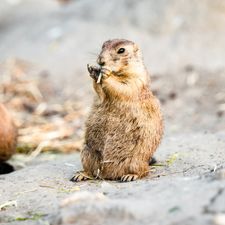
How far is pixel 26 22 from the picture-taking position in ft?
44.0

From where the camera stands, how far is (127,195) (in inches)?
179

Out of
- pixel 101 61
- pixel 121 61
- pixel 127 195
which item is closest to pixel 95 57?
pixel 121 61

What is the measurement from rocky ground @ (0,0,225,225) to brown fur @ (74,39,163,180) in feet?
0.68

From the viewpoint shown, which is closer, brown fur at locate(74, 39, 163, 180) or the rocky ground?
the rocky ground

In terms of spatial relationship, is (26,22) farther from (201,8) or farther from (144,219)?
(144,219)

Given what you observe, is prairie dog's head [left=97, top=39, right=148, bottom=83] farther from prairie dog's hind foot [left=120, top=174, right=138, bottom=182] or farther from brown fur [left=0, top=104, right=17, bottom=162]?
brown fur [left=0, top=104, right=17, bottom=162]

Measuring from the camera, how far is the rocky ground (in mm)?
4062

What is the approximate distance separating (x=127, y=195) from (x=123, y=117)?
1.28 meters

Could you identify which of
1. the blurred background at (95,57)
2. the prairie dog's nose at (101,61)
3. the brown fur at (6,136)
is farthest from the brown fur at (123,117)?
the blurred background at (95,57)

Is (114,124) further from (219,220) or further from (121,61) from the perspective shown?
(219,220)

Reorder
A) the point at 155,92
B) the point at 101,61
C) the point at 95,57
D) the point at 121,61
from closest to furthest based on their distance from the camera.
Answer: the point at 101,61, the point at 121,61, the point at 155,92, the point at 95,57

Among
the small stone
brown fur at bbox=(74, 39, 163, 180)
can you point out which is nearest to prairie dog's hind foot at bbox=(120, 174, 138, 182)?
brown fur at bbox=(74, 39, 163, 180)

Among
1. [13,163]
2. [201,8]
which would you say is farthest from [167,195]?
[201,8]

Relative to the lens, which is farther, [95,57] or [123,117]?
[95,57]
